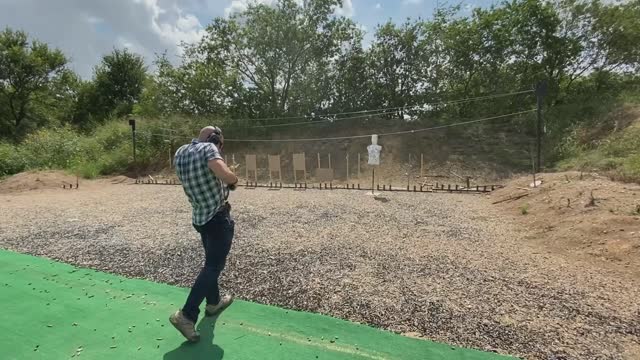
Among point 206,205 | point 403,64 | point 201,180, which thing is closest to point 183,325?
point 206,205

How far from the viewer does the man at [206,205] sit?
2.26 meters

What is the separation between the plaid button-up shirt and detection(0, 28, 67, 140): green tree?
2408 centimetres

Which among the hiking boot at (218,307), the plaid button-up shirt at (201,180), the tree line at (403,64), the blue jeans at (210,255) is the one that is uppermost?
the tree line at (403,64)

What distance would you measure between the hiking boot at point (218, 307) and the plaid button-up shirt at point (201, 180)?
728 millimetres

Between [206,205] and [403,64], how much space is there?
1545cm

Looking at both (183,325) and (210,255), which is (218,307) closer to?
(183,325)

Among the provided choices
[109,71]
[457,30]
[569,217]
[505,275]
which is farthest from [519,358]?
[109,71]

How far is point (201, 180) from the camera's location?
226 centimetres

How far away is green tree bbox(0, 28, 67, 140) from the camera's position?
21.3 metres

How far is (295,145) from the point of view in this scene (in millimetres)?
15961

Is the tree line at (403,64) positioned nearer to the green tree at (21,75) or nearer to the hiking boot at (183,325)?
the green tree at (21,75)

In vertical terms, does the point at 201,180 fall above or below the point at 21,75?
below

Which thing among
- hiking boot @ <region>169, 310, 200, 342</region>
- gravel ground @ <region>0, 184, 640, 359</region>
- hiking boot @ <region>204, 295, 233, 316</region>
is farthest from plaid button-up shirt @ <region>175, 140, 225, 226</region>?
gravel ground @ <region>0, 184, 640, 359</region>

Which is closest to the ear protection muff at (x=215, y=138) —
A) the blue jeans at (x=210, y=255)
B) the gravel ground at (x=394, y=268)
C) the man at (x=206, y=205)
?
the man at (x=206, y=205)
